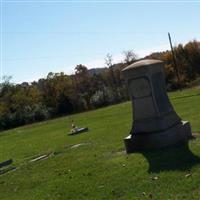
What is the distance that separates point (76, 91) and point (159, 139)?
57.2m

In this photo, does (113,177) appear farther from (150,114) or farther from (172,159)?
(150,114)

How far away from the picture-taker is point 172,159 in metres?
9.97

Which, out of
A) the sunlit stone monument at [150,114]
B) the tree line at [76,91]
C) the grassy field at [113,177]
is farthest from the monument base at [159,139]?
the tree line at [76,91]

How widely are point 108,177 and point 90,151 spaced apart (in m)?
4.59

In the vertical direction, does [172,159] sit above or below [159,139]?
below

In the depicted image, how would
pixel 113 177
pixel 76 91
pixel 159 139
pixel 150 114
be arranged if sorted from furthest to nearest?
pixel 76 91
pixel 150 114
pixel 159 139
pixel 113 177

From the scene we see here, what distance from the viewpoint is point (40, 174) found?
12211 mm

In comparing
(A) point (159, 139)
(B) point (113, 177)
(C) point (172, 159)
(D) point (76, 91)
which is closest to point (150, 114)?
(A) point (159, 139)

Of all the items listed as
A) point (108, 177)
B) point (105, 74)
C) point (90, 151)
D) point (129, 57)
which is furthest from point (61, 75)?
point (108, 177)

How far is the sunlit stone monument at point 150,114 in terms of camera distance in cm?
1182

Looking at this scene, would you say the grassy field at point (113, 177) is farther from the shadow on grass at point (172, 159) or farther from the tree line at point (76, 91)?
the tree line at point (76, 91)

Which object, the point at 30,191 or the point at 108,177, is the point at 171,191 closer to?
the point at 108,177

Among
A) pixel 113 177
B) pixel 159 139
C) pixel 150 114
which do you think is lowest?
pixel 113 177

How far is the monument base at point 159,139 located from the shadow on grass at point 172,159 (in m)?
0.33
